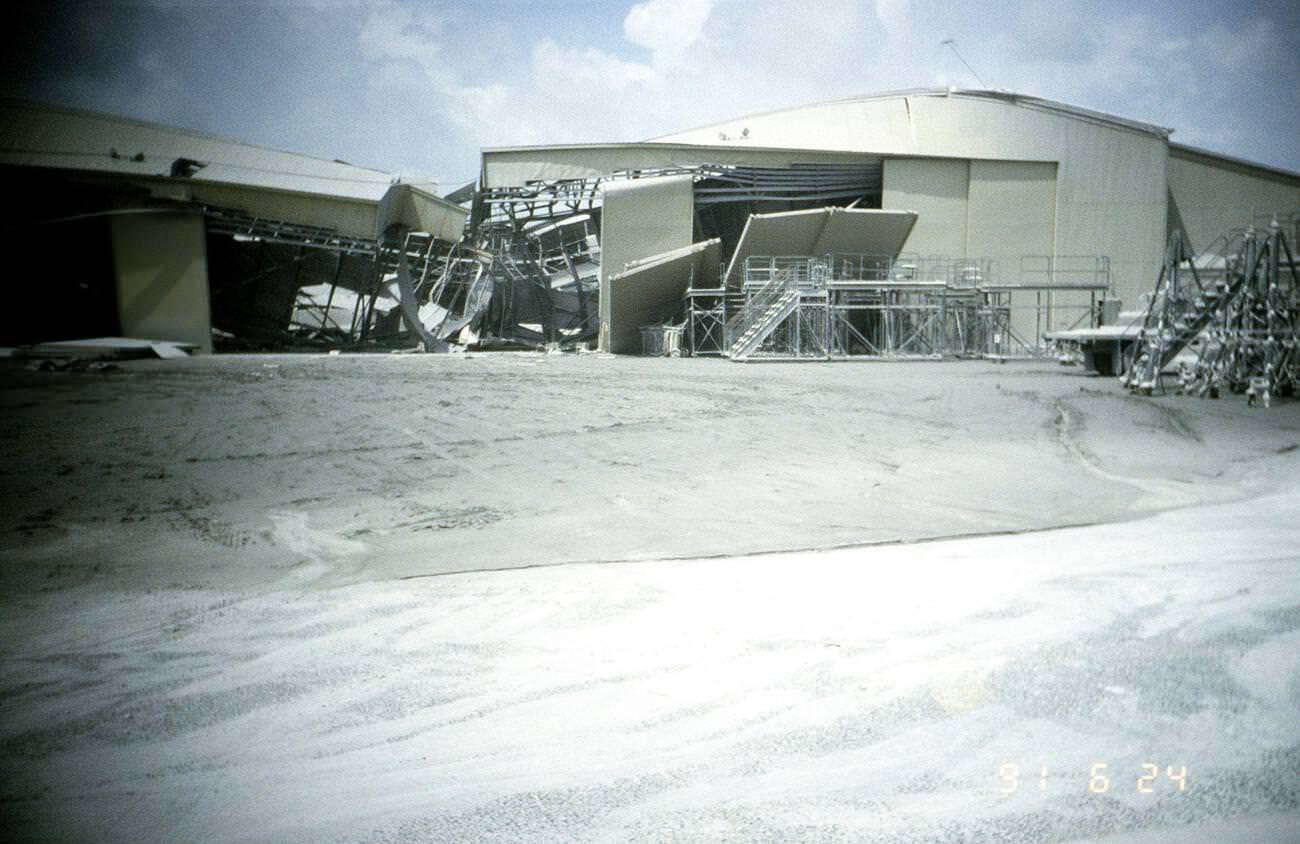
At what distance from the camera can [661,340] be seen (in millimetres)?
32312

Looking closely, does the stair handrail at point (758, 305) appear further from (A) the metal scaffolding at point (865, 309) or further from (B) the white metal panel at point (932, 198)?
(B) the white metal panel at point (932, 198)

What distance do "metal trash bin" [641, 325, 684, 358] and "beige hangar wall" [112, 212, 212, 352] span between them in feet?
46.8

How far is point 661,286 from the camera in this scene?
3294 cm

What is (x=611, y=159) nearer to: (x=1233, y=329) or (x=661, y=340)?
(x=661, y=340)

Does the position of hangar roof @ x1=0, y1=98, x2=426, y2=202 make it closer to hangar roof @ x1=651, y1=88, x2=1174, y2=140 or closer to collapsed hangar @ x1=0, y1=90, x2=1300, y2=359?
collapsed hangar @ x1=0, y1=90, x2=1300, y2=359

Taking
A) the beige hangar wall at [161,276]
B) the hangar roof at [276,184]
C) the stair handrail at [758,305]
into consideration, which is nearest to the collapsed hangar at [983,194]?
the stair handrail at [758,305]

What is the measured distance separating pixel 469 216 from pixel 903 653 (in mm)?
38298

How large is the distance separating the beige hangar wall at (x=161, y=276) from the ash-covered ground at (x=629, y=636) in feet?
35.8

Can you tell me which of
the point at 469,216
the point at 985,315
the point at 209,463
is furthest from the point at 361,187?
the point at 209,463

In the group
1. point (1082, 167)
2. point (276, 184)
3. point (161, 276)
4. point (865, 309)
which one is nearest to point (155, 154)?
point (161, 276)

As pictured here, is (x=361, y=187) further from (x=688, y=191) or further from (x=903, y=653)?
(x=903, y=653)

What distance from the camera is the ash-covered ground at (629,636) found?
121 inches
